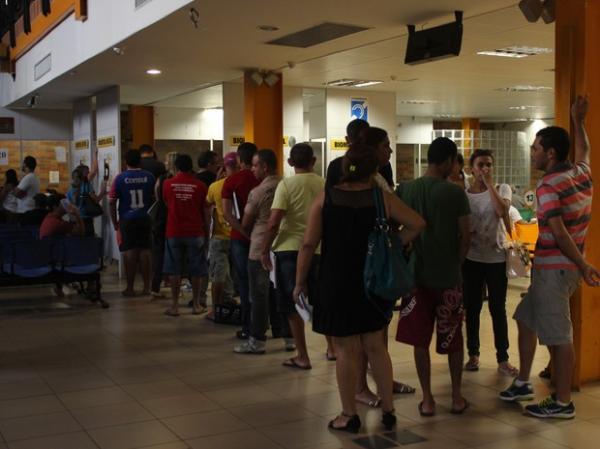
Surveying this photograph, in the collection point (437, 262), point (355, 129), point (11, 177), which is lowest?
point (437, 262)

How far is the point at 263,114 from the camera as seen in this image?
9.81 metres

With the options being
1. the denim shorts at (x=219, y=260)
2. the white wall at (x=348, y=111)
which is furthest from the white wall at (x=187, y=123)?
the denim shorts at (x=219, y=260)

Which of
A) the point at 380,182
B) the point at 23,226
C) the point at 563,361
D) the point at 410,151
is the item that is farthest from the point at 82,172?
the point at 410,151

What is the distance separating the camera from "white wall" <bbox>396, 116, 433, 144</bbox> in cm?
1770

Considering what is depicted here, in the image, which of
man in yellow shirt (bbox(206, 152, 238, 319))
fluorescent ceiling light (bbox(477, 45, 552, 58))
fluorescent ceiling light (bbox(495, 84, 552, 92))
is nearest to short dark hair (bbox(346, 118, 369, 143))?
man in yellow shirt (bbox(206, 152, 238, 319))

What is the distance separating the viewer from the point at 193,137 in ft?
49.4

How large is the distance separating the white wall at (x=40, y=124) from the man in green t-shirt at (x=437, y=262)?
12770 millimetres

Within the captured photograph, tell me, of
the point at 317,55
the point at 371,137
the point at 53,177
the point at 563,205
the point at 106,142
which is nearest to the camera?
the point at 563,205

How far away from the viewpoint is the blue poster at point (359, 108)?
40.6ft

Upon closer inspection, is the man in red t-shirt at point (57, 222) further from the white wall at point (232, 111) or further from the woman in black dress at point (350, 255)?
the woman in black dress at point (350, 255)

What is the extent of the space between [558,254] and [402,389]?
1283 millimetres

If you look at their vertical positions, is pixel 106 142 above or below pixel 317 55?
below

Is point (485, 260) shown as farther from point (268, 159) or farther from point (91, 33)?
point (91, 33)

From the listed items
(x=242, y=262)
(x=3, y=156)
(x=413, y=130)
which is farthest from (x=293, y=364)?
(x=413, y=130)
